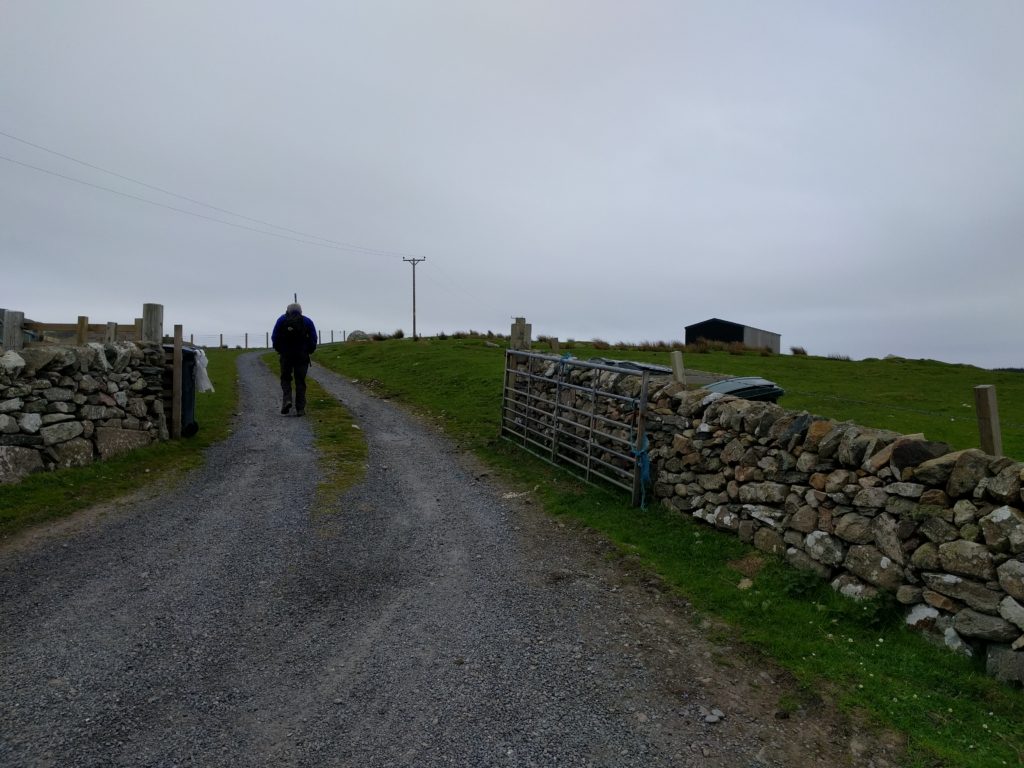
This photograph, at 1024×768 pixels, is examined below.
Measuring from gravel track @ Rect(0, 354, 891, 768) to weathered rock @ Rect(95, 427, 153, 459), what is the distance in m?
2.87

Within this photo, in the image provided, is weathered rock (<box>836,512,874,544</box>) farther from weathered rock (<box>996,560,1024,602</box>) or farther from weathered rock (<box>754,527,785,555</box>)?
weathered rock (<box>996,560,1024,602</box>)

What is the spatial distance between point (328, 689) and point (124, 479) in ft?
22.5

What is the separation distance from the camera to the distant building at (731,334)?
145 ft

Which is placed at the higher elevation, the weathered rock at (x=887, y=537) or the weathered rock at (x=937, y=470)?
the weathered rock at (x=937, y=470)

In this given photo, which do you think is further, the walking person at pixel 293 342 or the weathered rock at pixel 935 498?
the walking person at pixel 293 342

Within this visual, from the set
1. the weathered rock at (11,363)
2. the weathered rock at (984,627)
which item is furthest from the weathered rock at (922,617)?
the weathered rock at (11,363)

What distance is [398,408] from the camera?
55.8ft

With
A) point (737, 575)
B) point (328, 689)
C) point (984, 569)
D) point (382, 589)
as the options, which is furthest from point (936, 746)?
point (382, 589)

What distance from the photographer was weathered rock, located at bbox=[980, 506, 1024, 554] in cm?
450

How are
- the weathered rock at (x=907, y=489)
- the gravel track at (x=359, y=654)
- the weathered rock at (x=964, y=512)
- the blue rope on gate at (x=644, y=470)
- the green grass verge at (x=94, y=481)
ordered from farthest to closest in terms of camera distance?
the blue rope on gate at (x=644, y=470), the green grass verge at (x=94, y=481), the weathered rock at (x=907, y=489), the weathered rock at (x=964, y=512), the gravel track at (x=359, y=654)

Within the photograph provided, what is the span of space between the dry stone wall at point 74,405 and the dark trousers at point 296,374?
3061 millimetres

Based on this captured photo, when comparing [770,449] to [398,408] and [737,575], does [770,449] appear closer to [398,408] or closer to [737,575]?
[737,575]

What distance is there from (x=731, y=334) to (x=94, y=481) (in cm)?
4184

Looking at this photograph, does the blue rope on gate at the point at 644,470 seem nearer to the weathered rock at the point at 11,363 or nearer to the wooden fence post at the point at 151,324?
the weathered rock at the point at 11,363
